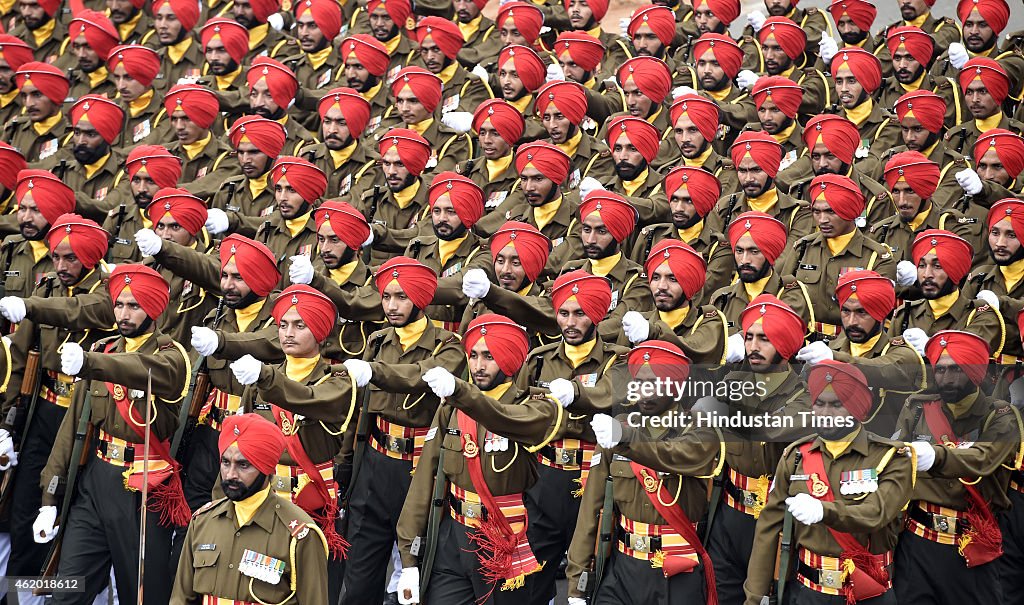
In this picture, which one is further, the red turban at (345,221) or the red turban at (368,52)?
the red turban at (368,52)

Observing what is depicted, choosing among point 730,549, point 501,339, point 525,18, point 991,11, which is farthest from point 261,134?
point 991,11

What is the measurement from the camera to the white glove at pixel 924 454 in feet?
30.0

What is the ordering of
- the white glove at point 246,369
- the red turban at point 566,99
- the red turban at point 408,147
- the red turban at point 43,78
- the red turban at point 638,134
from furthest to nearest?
the red turban at point 43,78 < the red turban at point 566,99 < the red turban at point 408,147 < the red turban at point 638,134 < the white glove at point 246,369

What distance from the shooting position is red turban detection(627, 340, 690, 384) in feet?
31.1

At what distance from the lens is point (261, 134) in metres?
13.5

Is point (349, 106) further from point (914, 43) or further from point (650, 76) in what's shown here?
point (914, 43)

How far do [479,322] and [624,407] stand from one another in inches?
42.8

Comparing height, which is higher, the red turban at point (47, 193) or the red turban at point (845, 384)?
the red turban at point (845, 384)

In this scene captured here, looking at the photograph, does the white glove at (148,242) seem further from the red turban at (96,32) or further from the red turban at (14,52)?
the red turban at (14,52)

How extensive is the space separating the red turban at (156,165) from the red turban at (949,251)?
5980 millimetres

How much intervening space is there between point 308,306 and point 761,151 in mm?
4191

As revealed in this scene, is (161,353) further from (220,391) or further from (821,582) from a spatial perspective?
(821,582)

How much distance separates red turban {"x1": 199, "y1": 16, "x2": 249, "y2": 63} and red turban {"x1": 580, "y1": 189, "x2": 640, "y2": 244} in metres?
5.23

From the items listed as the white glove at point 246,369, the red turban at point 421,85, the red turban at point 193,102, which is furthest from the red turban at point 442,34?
the white glove at point 246,369
